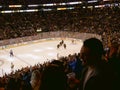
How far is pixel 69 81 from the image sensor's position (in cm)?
345

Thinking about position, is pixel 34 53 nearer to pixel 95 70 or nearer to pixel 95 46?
pixel 95 46

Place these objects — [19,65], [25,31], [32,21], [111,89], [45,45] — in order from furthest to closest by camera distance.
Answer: [32,21]
[25,31]
[45,45]
[19,65]
[111,89]

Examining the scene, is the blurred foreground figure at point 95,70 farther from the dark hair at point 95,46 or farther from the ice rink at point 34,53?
the ice rink at point 34,53

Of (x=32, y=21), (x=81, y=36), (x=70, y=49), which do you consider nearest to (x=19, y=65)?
(x=70, y=49)

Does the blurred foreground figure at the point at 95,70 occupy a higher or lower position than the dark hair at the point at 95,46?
lower

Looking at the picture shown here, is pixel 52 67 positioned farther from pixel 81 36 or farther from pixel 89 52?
pixel 81 36

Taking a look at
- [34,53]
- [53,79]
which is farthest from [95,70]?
[34,53]

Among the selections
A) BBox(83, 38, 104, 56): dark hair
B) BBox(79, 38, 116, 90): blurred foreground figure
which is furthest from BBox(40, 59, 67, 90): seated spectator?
BBox(83, 38, 104, 56): dark hair

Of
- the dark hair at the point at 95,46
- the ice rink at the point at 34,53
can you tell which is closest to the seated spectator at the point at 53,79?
the dark hair at the point at 95,46

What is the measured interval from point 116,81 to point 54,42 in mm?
32662

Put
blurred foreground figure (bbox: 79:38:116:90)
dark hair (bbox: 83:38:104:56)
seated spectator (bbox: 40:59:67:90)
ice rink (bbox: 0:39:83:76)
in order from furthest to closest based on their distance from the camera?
ice rink (bbox: 0:39:83:76), dark hair (bbox: 83:38:104:56), seated spectator (bbox: 40:59:67:90), blurred foreground figure (bbox: 79:38:116:90)

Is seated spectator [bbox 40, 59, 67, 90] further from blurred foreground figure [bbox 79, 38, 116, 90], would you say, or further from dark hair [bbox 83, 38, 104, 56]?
dark hair [bbox 83, 38, 104, 56]

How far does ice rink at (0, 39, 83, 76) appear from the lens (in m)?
24.9

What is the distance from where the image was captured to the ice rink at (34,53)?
979 inches
